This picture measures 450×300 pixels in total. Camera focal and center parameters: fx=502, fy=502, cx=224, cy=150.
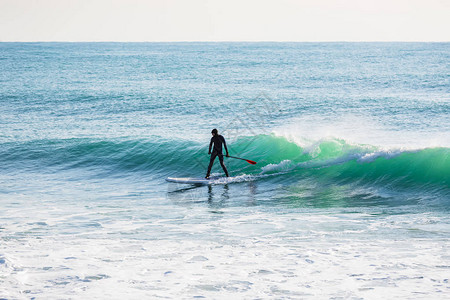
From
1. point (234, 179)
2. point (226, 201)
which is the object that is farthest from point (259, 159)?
point (226, 201)

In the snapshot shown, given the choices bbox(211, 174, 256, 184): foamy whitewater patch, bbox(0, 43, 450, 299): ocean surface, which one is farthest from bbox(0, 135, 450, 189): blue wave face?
bbox(211, 174, 256, 184): foamy whitewater patch

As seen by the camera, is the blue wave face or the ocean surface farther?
the blue wave face

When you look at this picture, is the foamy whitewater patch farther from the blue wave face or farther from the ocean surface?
the blue wave face

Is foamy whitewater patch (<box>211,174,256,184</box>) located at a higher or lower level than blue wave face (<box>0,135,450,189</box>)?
lower

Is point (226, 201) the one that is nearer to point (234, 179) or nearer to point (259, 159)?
point (234, 179)

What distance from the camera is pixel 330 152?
17.1m

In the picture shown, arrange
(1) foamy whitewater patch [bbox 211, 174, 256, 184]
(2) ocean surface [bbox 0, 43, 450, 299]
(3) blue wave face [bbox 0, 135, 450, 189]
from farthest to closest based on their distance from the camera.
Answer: (3) blue wave face [bbox 0, 135, 450, 189] < (1) foamy whitewater patch [bbox 211, 174, 256, 184] < (2) ocean surface [bbox 0, 43, 450, 299]

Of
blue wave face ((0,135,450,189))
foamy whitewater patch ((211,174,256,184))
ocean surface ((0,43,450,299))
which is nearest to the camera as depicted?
ocean surface ((0,43,450,299))

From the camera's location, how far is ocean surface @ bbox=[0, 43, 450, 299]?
6.83 metres

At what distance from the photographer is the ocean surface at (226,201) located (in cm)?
683

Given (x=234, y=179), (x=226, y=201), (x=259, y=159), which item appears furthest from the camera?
(x=259, y=159)

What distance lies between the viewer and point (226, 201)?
12.5m

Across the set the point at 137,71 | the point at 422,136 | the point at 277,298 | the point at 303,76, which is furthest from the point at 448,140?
the point at 137,71

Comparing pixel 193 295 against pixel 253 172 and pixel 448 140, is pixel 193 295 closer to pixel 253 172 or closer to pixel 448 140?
pixel 253 172
